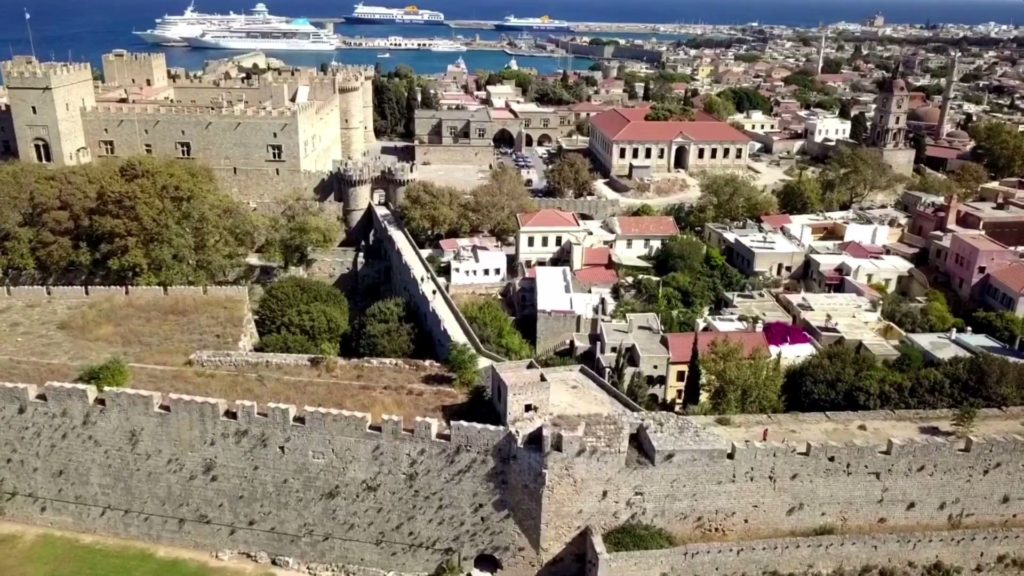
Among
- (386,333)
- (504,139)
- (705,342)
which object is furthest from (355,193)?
(504,139)

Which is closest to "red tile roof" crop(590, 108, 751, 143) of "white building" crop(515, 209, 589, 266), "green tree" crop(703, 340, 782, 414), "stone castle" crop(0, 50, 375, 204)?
"white building" crop(515, 209, 589, 266)

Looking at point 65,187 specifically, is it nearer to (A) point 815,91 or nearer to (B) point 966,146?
(B) point 966,146

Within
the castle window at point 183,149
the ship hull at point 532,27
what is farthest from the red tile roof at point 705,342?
the ship hull at point 532,27

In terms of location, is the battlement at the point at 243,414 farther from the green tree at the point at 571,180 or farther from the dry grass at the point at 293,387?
the green tree at the point at 571,180

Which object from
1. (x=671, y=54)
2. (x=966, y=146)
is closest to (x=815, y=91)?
(x=966, y=146)

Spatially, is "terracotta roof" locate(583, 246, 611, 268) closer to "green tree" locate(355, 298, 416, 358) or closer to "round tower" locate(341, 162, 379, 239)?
"green tree" locate(355, 298, 416, 358)

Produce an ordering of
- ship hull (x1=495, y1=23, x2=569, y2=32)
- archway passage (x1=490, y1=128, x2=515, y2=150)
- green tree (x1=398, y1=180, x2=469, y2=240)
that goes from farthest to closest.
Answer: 1. ship hull (x1=495, y1=23, x2=569, y2=32)
2. archway passage (x1=490, y1=128, x2=515, y2=150)
3. green tree (x1=398, y1=180, x2=469, y2=240)

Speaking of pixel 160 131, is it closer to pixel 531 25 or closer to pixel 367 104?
pixel 367 104
